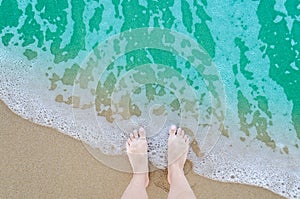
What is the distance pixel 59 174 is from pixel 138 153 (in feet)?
1.18

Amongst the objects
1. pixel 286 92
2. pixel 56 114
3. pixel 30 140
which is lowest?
pixel 30 140

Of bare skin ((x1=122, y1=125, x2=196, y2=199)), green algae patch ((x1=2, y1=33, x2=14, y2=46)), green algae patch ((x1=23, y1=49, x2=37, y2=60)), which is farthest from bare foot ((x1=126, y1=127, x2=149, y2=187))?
green algae patch ((x1=2, y1=33, x2=14, y2=46))

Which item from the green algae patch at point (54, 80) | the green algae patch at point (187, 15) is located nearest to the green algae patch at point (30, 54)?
the green algae patch at point (54, 80)

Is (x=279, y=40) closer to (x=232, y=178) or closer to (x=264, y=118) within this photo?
(x=264, y=118)

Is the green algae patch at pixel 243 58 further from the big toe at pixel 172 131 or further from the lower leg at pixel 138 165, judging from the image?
the lower leg at pixel 138 165

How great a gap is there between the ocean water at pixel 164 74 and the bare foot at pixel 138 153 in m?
0.05

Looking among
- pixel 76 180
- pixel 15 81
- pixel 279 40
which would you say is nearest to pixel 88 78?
pixel 15 81

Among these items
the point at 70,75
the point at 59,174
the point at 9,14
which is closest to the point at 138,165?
the point at 59,174

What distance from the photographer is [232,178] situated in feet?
5.90

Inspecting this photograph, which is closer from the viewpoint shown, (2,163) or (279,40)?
(2,163)

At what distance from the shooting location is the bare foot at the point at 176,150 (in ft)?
5.85

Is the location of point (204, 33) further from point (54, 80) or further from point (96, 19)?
point (54, 80)

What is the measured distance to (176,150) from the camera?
181 centimetres

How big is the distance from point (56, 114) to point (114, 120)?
27cm
